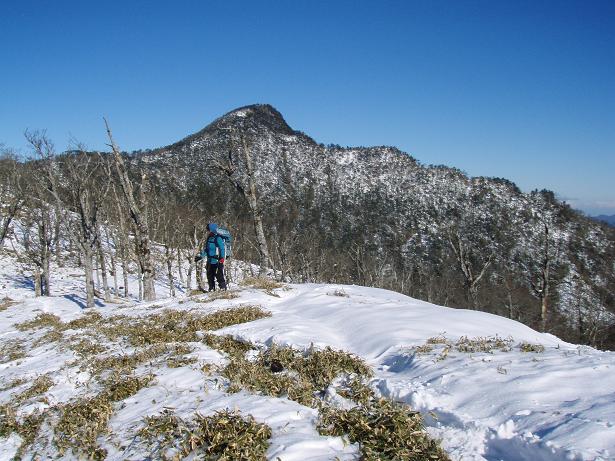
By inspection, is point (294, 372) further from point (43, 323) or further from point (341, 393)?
point (43, 323)

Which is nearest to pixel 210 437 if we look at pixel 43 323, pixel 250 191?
pixel 43 323

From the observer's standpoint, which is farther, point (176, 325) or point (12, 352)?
point (12, 352)

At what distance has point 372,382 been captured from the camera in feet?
17.0

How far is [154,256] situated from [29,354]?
39976 mm

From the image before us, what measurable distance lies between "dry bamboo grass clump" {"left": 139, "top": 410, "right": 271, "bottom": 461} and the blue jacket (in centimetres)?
1028

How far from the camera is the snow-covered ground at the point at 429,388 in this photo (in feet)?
11.6

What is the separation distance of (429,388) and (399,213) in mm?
152957

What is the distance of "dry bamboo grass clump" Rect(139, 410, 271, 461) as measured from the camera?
3.78 meters

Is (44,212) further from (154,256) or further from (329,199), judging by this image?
(329,199)

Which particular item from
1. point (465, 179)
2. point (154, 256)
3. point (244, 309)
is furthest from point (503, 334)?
point (465, 179)

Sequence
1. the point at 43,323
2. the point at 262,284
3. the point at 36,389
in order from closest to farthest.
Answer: the point at 36,389
the point at 43,323
the point at 262,284

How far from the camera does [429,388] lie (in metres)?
4.63

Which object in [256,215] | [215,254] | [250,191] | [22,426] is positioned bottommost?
[22,426]

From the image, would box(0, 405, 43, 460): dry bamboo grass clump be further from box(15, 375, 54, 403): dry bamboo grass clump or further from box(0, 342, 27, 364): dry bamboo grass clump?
box(0, 342, 27, 364): dry bamboo grass clump
